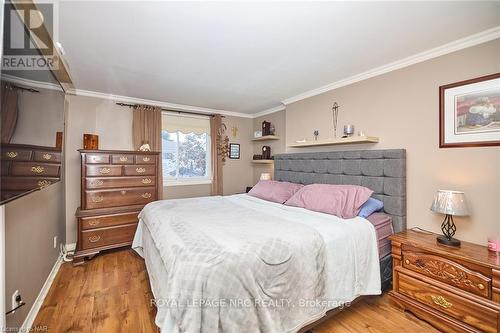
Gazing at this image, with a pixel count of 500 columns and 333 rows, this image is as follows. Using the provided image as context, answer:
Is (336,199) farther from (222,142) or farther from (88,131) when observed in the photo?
(88,131)

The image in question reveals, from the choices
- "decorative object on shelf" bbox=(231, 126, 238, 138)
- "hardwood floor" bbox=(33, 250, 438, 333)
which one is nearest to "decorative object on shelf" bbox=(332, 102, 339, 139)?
"hardwood floor" bbox=(33, 250, 438, 333)

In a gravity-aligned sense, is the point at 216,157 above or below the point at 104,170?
above

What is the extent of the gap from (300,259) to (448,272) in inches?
49.9

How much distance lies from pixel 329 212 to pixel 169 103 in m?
3.40

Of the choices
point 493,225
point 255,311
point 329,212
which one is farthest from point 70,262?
point 493,225

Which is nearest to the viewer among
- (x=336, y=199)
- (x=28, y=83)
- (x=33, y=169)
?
(x=28, y=83)

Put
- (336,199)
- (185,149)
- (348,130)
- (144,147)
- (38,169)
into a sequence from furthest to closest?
(185,149) → (144,147) → (348,130) → (336,199) → (38,169)

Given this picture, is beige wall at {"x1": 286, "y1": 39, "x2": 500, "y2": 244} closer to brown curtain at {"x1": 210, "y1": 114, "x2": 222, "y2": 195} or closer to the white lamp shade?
the white lamp shade

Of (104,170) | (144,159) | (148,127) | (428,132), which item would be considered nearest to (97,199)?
(104,170)

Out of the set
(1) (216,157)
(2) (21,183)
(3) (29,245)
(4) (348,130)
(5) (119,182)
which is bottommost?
(3) (29,245)

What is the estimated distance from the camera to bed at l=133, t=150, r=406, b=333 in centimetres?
128

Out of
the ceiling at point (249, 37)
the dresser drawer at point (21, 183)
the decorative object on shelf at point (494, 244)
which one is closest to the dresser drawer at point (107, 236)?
the dresser drawer at point (21, 183)

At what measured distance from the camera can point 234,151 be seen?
5.06 metres

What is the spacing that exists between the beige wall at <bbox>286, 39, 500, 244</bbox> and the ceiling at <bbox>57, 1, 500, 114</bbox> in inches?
9.0
